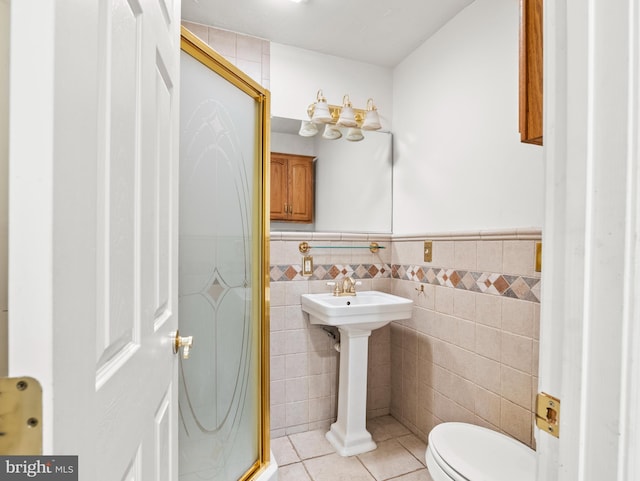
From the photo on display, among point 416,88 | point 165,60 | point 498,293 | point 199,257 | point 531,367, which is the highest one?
point 416,88

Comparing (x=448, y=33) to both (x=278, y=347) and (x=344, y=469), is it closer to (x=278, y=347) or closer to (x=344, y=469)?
(x=278, y=347)

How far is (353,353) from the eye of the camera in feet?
6.17

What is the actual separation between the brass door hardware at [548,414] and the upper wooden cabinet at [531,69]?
63 centimetres

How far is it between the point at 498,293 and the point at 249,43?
1.97 m

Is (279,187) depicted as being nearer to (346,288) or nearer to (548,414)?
(346,288)

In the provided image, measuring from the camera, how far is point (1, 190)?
31 cm

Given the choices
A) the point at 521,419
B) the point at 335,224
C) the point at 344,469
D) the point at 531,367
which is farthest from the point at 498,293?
the point at 344,469

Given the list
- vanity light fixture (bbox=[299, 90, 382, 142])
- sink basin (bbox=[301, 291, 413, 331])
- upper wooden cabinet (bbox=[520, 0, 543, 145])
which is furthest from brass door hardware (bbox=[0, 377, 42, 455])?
vanity light fixture (bbox=[299, 90, 382, 142])

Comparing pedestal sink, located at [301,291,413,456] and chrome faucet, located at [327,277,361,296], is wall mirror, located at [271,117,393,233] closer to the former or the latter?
chrome faucet, located at [327,277,361,296]

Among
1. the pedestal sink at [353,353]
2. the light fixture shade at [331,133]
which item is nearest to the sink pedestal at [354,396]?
the pedestal sink at [353,353]

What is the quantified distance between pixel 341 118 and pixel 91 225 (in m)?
1.97

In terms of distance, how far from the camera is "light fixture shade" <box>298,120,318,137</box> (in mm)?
2114

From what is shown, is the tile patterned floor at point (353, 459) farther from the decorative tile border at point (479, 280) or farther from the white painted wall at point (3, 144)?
the white painted wall at point (3, 144)

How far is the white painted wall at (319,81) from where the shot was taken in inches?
81.0
